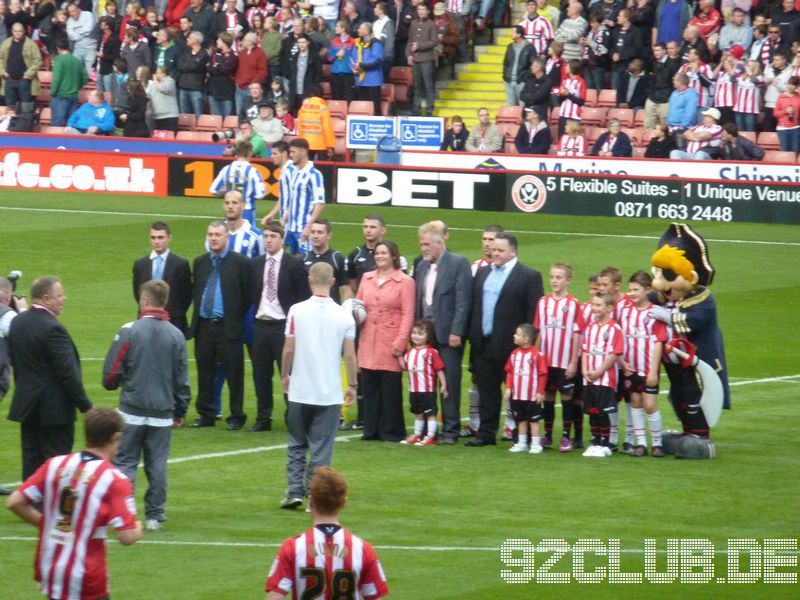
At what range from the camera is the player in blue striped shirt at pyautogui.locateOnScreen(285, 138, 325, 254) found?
1905 centimetres

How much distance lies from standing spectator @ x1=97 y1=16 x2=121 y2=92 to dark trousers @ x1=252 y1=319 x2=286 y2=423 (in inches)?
939

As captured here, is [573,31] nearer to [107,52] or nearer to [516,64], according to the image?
[516,64]

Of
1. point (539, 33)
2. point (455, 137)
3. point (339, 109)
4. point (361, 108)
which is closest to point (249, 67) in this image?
point (339, 109)

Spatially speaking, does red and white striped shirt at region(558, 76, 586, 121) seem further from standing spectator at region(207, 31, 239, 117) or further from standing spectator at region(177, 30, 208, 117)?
standing spectator at region(177, 30, 208, 117)

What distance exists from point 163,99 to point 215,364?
21840mm

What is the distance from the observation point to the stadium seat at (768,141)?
31672mm

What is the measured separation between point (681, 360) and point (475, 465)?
2.07 metres

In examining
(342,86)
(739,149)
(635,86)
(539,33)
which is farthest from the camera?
(342,86)

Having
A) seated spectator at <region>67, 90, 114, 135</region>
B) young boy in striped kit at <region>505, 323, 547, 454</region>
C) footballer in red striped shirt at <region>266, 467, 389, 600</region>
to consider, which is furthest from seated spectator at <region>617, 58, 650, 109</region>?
footballer in red striped shirt at <region>266, 467, 389, 600</region>

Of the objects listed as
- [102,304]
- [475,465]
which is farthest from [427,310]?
[102,304]

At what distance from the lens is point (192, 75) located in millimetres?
36312

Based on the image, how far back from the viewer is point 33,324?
11.1 meters

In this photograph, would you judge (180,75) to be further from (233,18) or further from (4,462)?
(4,462)

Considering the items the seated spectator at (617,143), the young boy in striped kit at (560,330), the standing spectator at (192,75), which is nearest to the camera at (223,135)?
the standing spectator at (192,75)
